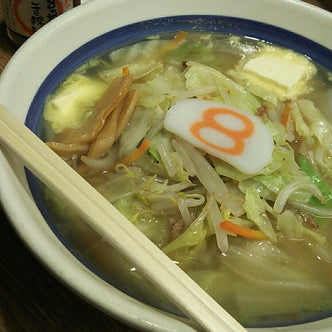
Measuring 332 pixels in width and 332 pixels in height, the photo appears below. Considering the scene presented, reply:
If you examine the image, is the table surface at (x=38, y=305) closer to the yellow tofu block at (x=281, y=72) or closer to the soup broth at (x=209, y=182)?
the soup broth at (x=209, y=182)

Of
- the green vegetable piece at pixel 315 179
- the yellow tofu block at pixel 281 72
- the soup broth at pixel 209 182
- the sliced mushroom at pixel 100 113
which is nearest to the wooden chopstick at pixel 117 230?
the soup broth at pixel 209 182

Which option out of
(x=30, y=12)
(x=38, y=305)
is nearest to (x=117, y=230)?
(x=38, y=305)

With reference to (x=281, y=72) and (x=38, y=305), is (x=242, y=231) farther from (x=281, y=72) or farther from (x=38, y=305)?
(x=281, y=72)

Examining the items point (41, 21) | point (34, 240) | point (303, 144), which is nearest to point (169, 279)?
point (34, 240)

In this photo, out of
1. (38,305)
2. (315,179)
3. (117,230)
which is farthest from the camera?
(315,179)

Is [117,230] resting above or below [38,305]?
above
